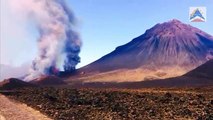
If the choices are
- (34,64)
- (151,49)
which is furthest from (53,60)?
(151,49)

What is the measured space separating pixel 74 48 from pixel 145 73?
Answer: 31607 millimetres

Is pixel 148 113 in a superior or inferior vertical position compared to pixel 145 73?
inferior

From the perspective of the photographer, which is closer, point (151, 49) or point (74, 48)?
point (74, 48)

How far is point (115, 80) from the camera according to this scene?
147500 millimetres

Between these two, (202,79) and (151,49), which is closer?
(202,79)

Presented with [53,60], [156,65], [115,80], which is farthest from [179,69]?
[53,60]

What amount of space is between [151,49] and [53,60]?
172 ft

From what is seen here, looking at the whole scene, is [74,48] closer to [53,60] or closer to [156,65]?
[53,60]

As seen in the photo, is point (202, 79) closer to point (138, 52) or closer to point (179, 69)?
point (179, 69)

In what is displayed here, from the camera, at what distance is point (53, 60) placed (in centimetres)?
16888

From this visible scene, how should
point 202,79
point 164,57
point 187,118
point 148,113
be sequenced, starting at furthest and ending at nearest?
point 164,57 → point 202,79 → point 148,113 → point 187,118

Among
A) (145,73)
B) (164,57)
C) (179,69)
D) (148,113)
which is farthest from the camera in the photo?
(164,57)

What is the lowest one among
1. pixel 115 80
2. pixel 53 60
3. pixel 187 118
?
pixel 187 118

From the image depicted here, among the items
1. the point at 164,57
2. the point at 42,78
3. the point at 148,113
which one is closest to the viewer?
the point at 148,113
